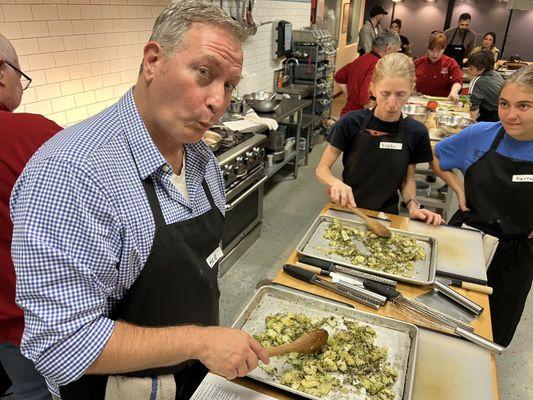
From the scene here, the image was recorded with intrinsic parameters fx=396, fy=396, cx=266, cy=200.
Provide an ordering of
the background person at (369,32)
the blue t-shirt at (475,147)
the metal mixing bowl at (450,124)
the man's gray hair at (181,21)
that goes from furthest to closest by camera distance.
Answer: the background person at (369,32)
the metal mixing bowl at (450,124)
the blue t-shirt at (475,147)
the man's gray hair at (181,21)

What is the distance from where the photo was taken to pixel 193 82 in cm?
91

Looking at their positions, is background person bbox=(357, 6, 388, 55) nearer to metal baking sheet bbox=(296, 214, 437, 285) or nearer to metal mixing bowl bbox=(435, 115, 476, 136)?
metal mixing bowl bbox=(435, 115, 476, 136)

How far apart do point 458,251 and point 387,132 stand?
0.74 meters

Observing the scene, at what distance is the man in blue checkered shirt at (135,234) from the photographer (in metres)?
0.75

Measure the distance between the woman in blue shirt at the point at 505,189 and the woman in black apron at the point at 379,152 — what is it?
0.69ft

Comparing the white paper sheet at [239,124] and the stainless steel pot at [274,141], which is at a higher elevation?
the white paper sheet at [239,124]

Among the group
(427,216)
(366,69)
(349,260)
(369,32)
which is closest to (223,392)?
(349,260)

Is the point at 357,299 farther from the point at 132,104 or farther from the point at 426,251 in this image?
the point at 132,104

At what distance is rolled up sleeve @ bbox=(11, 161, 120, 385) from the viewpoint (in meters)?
0.74

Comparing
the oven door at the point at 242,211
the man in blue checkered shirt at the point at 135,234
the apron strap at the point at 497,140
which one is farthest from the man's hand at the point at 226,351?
the oven door at the point at 242,211

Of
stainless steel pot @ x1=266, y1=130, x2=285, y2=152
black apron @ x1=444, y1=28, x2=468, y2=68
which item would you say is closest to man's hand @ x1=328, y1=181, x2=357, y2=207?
stainless steel pot @ x1=266, y1=130, x2=285, y2=152

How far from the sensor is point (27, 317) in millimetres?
759

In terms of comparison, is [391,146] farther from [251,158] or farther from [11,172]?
[11,172]

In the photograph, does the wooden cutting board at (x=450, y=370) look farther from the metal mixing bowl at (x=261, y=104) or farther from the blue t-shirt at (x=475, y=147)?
the metal mixing bowl at (x=261, y=104)
